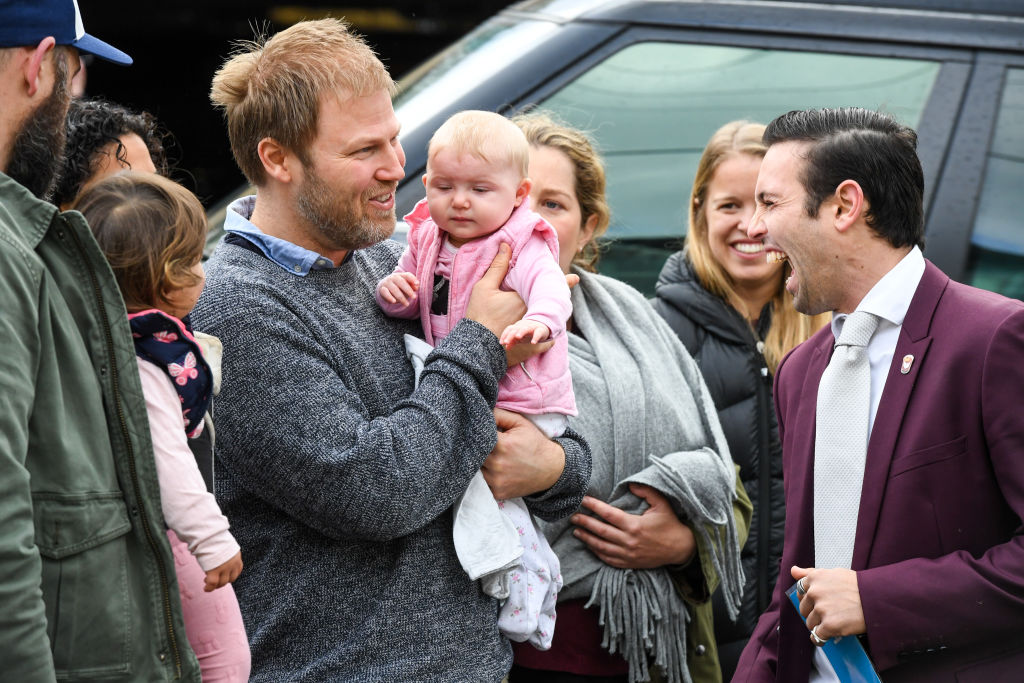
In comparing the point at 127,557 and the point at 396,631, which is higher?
the point at 127,557

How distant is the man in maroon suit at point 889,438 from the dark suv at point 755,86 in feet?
3.50

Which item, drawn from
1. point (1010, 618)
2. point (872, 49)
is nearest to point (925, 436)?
point (1010, 618)

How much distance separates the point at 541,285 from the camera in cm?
247

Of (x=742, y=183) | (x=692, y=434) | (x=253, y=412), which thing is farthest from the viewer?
(x=742, y=183)

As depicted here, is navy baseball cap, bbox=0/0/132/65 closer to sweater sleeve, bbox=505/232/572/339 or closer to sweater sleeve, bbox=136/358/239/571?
sweater sleeve, bbox=136/358/239/571

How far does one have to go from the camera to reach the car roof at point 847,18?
3725 mm

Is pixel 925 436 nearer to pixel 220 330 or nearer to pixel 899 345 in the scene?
pixel 899 345

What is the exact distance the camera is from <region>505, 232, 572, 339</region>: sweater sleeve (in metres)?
2.40

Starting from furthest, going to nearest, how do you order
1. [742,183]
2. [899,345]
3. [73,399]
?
[742,183] < [899,345] < [73,399]

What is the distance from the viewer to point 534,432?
8.19 ft

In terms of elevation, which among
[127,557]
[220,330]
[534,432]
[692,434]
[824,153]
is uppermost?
[824,153]

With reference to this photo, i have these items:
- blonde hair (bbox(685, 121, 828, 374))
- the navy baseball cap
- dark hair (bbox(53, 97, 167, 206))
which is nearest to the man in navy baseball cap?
the navy baseball cap

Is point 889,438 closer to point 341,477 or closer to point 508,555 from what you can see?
point 508,555

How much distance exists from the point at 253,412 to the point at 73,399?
16.6 inches
